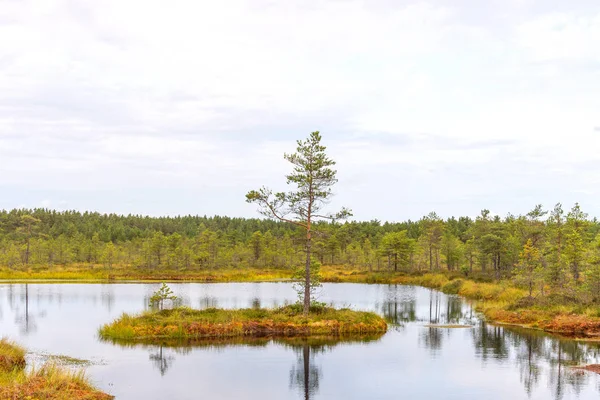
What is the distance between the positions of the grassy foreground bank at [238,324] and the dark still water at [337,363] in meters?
2.09

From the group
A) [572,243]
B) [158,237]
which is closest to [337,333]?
[572,243]

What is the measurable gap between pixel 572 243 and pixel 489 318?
1942 cm

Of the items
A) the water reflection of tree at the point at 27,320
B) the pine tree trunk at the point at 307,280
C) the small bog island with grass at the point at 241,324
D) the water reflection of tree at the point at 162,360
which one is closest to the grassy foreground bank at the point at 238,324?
the small bog island with grass at the point at 241,324

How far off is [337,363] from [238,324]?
1127cm

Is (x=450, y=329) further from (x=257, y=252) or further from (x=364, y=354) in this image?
(x=257, y=252)

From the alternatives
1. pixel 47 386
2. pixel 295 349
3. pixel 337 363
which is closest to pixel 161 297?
pixel 295 349

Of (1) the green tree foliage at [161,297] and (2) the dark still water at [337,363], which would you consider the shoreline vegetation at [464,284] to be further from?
(1) the green tree foliage at [161,297]

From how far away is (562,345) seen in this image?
1674 inches

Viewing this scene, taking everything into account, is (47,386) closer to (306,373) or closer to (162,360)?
(162,360)

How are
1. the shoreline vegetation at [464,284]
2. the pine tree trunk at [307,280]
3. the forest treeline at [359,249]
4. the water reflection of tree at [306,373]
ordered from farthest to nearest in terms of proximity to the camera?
the forest treeline at [359,249] → the shoreline vegetation at [464,284] → the pine tree trunk at [307,280] → the water reflection of tree at [306,373]

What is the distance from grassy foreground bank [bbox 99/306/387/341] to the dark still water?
2.09 m

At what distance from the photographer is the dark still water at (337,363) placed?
29.7 meters

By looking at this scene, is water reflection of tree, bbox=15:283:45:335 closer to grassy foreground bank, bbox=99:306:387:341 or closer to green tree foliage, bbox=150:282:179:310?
grassy foreground bank, bbox=99:306:387:341

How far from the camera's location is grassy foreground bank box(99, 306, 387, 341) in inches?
1693
